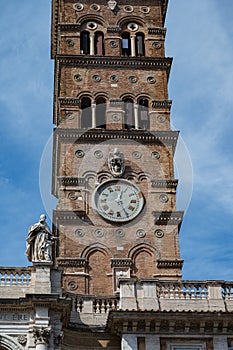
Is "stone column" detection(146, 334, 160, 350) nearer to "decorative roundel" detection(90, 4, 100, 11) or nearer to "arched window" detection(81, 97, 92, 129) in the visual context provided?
"arched window" detection(81, 97, 92, 129)

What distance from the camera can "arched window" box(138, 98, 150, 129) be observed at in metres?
51.4

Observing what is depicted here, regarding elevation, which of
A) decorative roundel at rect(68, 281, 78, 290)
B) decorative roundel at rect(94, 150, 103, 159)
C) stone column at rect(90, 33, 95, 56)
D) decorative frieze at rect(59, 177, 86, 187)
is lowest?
decorative roundel at rect(68, 281, 78, 290)

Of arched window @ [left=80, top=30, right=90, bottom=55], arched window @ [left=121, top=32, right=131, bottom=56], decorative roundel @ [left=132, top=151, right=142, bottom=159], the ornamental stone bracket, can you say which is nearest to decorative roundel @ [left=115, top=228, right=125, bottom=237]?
decorative roundel @ [left=132, top=151, right=142, bottom=159]

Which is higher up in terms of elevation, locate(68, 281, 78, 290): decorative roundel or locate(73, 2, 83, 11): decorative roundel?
locate(73, 2, 83, 11): decorative roundel

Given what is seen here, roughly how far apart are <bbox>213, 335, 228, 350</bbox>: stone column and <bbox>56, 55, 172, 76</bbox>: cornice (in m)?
21.5

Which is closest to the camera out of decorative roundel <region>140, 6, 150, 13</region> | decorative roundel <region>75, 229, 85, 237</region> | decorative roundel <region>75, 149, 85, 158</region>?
decorative roundel <region>75, 229, 85, 237</region>

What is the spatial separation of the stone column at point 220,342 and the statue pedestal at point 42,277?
7.19 meters

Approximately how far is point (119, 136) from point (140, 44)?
8.00m

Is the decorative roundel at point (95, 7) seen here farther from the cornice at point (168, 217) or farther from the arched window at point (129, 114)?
the cornice at point (168, 217)

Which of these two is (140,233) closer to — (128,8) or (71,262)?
(71,262)

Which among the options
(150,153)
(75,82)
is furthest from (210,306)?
(75,82)

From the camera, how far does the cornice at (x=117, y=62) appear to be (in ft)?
173

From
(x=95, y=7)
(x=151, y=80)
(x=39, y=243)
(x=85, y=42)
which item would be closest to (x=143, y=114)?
(x=151, y=80)

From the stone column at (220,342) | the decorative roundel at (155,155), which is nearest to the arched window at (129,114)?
the decorative roundel at (155,155)
